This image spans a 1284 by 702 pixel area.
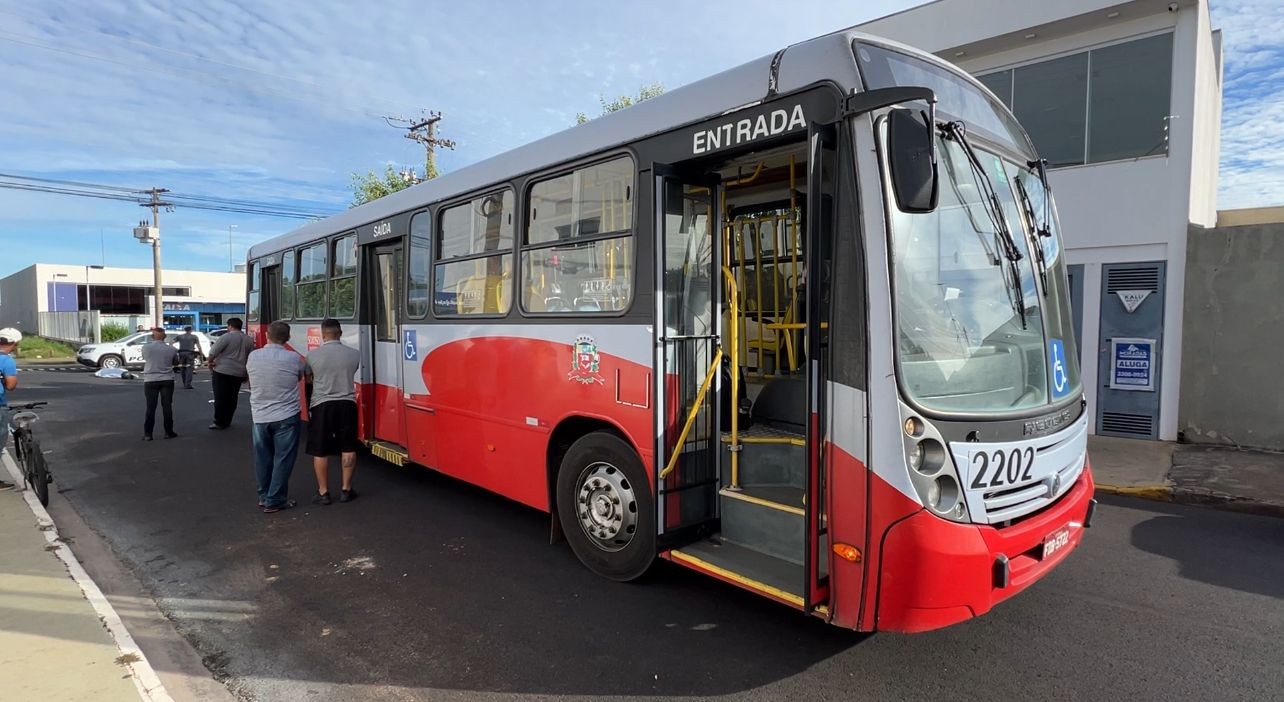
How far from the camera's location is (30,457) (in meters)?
6.84

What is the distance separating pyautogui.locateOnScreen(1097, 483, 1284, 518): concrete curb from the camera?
6.41 m

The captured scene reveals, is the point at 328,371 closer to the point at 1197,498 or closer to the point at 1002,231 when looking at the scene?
the point at 1002,231

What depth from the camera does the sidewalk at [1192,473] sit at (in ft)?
22.0

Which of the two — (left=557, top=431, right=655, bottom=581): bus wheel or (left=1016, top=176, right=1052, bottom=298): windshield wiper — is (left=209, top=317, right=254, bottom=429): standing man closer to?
(left=557, top=431, right=655, bottom=581): bus wheel

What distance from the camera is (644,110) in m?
4.36

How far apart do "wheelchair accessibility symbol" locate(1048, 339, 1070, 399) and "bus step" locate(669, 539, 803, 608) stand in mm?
1675

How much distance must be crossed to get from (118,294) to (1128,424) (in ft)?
207

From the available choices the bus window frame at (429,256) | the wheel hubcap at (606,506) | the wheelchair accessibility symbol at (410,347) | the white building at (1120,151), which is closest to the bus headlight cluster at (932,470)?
the wheel hubcap at (606,506)

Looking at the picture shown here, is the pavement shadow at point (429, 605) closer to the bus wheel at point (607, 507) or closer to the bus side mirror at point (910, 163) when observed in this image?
the bus wheel at point (607, 507)

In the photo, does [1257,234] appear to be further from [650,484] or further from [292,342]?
[292,342]

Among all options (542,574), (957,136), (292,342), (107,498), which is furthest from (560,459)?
(292,342)

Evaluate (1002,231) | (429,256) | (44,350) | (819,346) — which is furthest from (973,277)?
(44,350)

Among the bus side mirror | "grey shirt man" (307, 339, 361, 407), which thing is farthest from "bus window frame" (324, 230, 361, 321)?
the bus side mirror

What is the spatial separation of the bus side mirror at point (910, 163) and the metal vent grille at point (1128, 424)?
28.8ft
